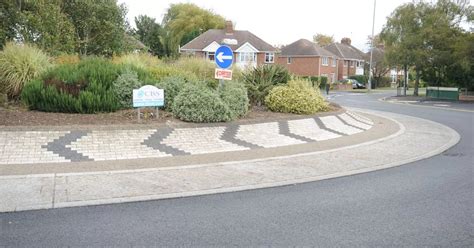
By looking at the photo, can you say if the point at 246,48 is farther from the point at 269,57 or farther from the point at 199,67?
the point at 199,67


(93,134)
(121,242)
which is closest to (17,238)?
(121,242)

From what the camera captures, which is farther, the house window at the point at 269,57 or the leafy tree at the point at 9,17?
the house window at the point at 269,57

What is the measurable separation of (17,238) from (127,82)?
714 centimetres

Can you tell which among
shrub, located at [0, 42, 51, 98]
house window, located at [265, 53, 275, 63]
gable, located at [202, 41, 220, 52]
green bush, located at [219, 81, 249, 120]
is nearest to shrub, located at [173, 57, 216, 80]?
green bush, located at [219, 81, 249, 120]

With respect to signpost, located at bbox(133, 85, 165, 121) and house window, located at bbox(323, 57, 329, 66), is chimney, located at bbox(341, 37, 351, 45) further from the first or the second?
signpost, located at bbox(133, 85, 165, 121)

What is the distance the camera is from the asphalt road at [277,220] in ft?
15.3

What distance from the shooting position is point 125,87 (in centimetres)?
1127

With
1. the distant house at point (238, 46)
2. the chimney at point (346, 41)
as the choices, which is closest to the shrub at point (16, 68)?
the distant house at point (238, 46)

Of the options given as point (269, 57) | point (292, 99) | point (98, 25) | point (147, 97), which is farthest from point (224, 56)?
point (269, 57)

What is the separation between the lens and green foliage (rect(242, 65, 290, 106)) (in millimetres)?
14414

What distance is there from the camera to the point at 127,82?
37.0 ft

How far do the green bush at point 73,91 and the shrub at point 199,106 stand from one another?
1.75 m

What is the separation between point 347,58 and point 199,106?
204 feet

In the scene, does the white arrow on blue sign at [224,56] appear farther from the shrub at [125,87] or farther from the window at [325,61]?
the window at [325,61]
